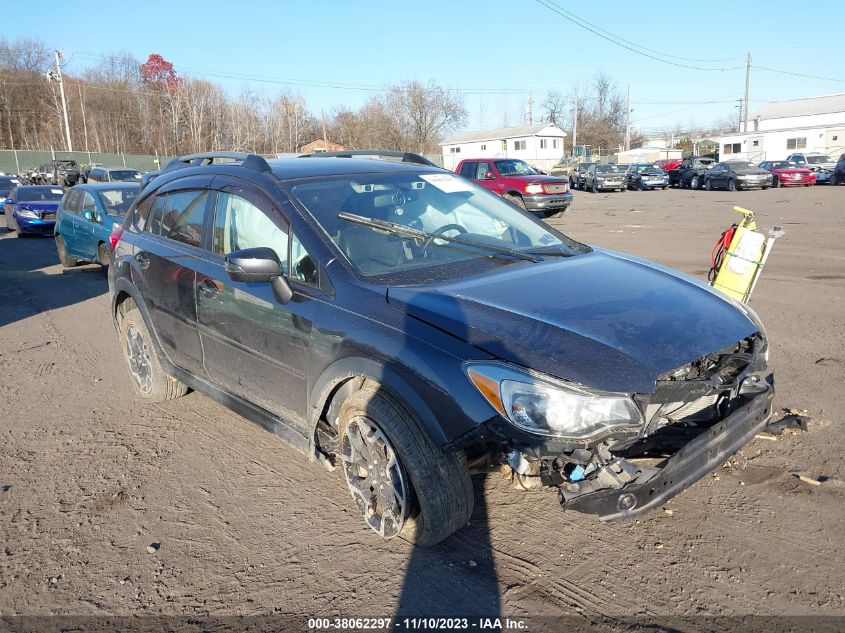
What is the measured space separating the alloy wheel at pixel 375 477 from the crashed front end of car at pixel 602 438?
546mm

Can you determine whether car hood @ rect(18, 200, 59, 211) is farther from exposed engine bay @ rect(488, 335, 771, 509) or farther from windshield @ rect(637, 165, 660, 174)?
windshield @ rect(637, 165, 660, 174)

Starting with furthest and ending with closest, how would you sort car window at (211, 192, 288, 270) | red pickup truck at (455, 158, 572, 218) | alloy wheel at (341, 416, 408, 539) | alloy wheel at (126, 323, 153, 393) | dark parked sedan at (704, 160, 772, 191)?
1. dark parked sedan at (704, 160, 772, 191)
2. red pickup truck at (455, 158, 572, 218)
3. alloy wheel at (126, 323, 153, 393)
4. car window at (211, 192, 288, 270)
5. alloy wheel at (341, 416, 408, 539)

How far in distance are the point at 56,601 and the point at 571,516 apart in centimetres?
251

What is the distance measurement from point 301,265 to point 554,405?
1.62 meters

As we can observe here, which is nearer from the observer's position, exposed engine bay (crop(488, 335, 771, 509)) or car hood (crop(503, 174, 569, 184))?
exposed engine bay (crop(488, 335, 771, 509))

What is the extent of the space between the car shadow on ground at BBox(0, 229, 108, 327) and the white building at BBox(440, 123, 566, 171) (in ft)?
186

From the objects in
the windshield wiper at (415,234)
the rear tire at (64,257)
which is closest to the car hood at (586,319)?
the windshield wiper at (415,234)

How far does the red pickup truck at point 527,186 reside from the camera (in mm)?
18875

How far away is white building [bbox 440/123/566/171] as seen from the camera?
70250 mm

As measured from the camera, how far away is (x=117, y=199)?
11.3 meters

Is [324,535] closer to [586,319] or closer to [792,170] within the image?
[586,319]

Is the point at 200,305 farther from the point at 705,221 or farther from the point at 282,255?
the point at 705,221

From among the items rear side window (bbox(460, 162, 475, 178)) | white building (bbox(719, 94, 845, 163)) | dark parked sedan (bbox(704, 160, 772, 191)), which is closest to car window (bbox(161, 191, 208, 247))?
rear side window (bbox(460, 162, 475, 178))

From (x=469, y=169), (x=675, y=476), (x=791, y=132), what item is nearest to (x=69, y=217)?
(x=675, y=476)
